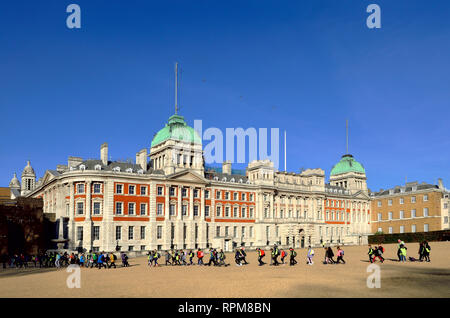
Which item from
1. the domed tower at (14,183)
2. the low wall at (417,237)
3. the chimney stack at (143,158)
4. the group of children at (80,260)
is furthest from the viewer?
the domed tower at (14,183)

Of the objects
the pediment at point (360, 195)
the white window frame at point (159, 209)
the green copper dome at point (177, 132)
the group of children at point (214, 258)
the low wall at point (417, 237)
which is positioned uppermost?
the green copper dome at point (177, 132)

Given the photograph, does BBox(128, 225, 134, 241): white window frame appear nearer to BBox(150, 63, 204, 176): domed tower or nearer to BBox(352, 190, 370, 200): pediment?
BBox(150, 63, 204, 176): domed tower

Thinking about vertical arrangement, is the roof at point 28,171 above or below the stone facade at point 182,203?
above

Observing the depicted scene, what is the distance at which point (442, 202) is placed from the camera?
9962 centimetres

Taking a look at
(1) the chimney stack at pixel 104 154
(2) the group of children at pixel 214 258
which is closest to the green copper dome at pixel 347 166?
(1) the chimney stack at pixel 104 154

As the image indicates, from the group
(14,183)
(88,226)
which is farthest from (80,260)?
(14,183)

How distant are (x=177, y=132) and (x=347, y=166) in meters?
53.7

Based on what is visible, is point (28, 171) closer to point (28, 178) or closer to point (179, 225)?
point (28, 178)

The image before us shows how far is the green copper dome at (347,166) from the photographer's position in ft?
373

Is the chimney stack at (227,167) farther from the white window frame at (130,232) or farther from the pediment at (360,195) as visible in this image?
the pediment at (360,195)

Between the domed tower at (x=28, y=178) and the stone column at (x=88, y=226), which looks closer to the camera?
the stone column at (x=88, y=226)

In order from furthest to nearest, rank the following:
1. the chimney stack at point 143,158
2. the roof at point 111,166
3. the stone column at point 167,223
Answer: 1. the chimney stack at point 143,158
2. the stone column at point 167,223
3. the roof at point 111,166

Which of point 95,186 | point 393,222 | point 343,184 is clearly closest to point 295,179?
point 343,184

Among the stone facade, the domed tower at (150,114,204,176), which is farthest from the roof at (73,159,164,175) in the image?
the domed tower at (150,114,204,176)
